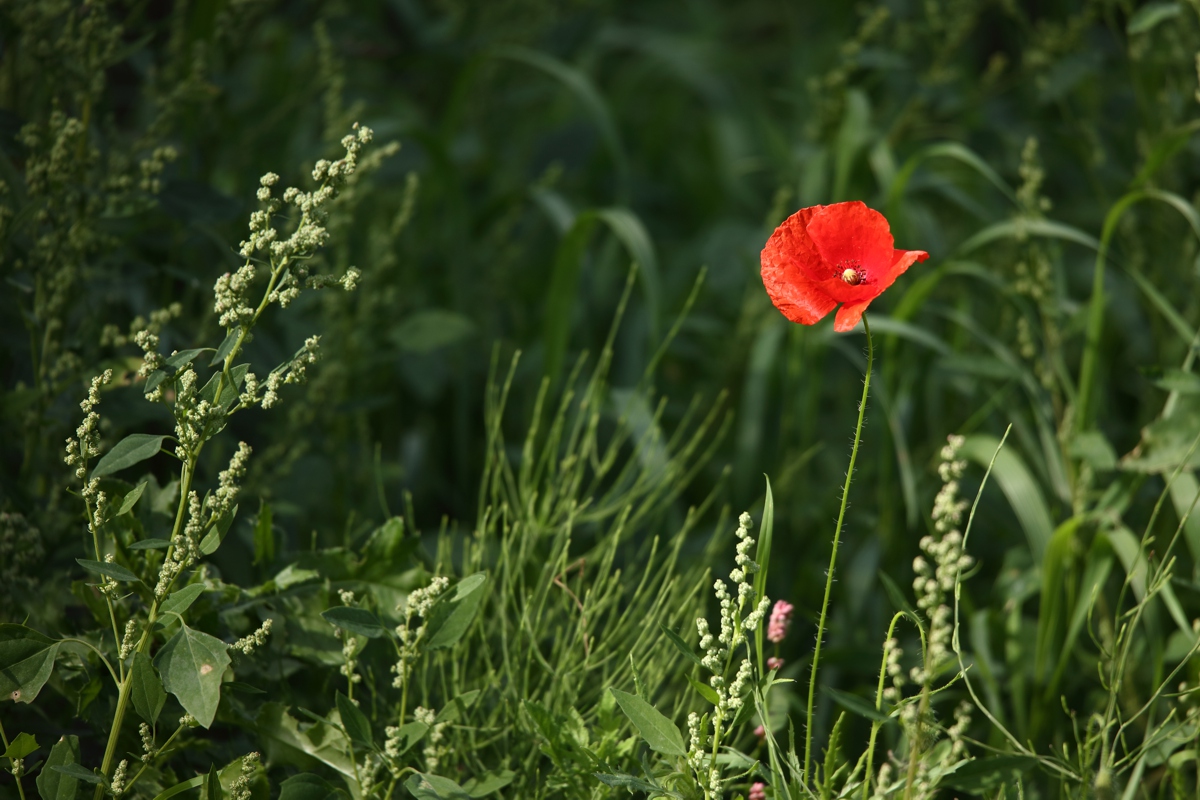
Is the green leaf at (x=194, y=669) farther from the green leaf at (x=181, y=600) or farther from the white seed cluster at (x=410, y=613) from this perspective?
the white seed cluster at (x=410, y=613)

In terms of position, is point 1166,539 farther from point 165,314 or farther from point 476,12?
point 476,12

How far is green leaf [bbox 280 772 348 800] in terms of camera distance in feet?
2.91

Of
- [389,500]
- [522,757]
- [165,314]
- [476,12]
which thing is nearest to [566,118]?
[476,12]

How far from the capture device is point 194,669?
82 cm

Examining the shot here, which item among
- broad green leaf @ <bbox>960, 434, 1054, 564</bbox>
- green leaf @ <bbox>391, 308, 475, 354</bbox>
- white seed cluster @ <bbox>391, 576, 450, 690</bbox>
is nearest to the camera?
white seed cluster @ <bbox>391, 576, 450, 690</bbox>

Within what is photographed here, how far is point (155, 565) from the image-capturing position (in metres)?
0.96

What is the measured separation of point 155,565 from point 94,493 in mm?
127

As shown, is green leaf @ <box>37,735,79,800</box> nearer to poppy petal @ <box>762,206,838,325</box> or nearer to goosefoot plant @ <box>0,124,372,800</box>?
A: goosefoot plant @ <box>0,124,372,800</box>

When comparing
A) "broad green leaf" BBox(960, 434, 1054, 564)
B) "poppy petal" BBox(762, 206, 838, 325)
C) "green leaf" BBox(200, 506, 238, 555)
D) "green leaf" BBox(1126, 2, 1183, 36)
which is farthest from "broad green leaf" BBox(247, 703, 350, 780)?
"green leaf" BBox(1126, 2, 1183, 36)

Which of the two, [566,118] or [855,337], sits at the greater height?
[566,118]

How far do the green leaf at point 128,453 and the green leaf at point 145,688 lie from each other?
0.16 meters

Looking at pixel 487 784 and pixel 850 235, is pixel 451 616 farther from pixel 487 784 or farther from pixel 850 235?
pixel 850 235

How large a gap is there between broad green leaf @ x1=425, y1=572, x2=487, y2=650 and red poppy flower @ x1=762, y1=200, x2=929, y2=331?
1.26 feet

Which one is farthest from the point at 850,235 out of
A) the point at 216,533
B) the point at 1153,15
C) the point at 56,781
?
the point at 1153,15
